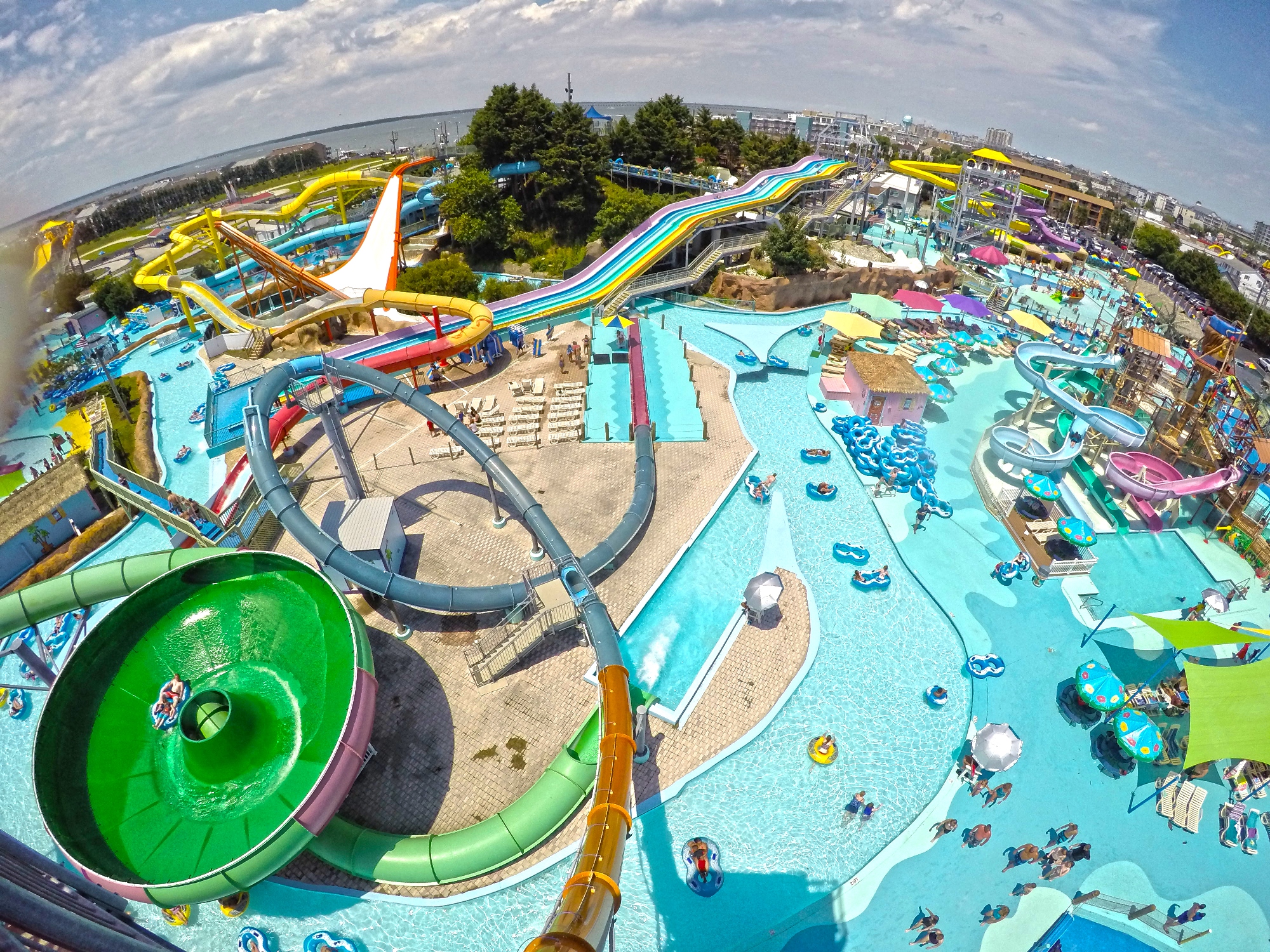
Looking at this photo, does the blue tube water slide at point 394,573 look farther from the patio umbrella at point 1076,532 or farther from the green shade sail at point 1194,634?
the green shade sail at point 1194,634

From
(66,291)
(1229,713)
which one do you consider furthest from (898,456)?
(66,291)

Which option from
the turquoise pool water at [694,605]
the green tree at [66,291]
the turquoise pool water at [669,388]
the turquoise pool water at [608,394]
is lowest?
the turquoise pool water at [694,605]

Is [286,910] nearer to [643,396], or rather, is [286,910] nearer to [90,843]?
[90,843]

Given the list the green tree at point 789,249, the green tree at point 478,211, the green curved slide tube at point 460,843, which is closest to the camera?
the green curved slide tube at point 460,843

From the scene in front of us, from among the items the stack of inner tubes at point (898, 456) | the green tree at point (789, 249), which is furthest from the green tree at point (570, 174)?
the stack of inner tubes at point (898, 456)

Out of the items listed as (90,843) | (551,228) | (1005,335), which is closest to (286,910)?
(90,843)

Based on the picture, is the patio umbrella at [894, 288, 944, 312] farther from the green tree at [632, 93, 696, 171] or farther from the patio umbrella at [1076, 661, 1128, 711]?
the green tree at [632, 93, 696, 171]

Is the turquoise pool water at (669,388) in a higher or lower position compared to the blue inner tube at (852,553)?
higher
